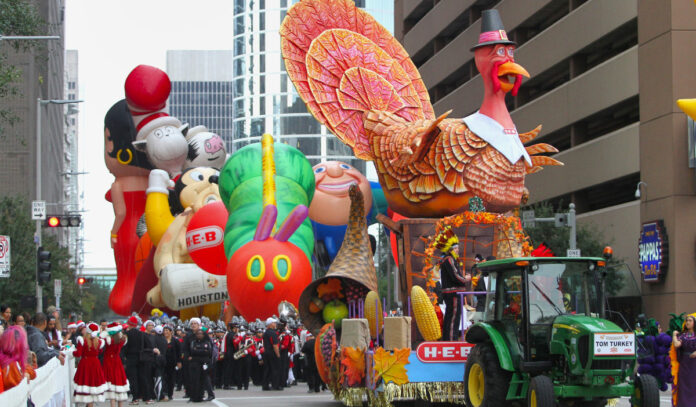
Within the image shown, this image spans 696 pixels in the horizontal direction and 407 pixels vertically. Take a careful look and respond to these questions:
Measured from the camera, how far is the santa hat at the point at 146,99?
4106 cm

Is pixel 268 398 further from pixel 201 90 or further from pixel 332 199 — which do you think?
pixel 201 90

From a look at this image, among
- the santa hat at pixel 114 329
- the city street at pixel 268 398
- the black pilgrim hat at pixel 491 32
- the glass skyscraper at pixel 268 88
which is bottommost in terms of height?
the city street at pixel 268 398

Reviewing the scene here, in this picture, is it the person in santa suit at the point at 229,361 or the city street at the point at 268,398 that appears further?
the person in santa suit at the point at 229,361

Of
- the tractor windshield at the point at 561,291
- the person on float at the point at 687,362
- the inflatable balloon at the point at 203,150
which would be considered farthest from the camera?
the inflatable balloon at the point at 203,150

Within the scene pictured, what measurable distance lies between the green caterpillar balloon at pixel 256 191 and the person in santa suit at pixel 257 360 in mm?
3228

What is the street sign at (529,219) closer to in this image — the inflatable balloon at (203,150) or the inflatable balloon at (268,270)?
the inflatable balloon at (268,270)

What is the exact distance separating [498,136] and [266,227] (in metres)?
9.96

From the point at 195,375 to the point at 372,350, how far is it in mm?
6014

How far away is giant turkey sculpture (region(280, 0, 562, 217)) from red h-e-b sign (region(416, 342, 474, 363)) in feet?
17.2

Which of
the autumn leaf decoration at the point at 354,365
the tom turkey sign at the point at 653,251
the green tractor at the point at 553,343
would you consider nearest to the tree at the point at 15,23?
the autumn leaf decoration at the point at 354,365

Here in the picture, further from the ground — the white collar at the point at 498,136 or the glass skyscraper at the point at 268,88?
the glass skyscraper at the point at 268,88

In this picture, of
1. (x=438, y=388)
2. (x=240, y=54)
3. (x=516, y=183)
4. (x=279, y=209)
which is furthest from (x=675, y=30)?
(x=240, y=54)

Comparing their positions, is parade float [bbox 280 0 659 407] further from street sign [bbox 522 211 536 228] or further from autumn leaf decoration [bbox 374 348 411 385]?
street sign [bbox 522 211 536 228]

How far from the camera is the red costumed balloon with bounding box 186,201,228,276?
3322 centimetres
